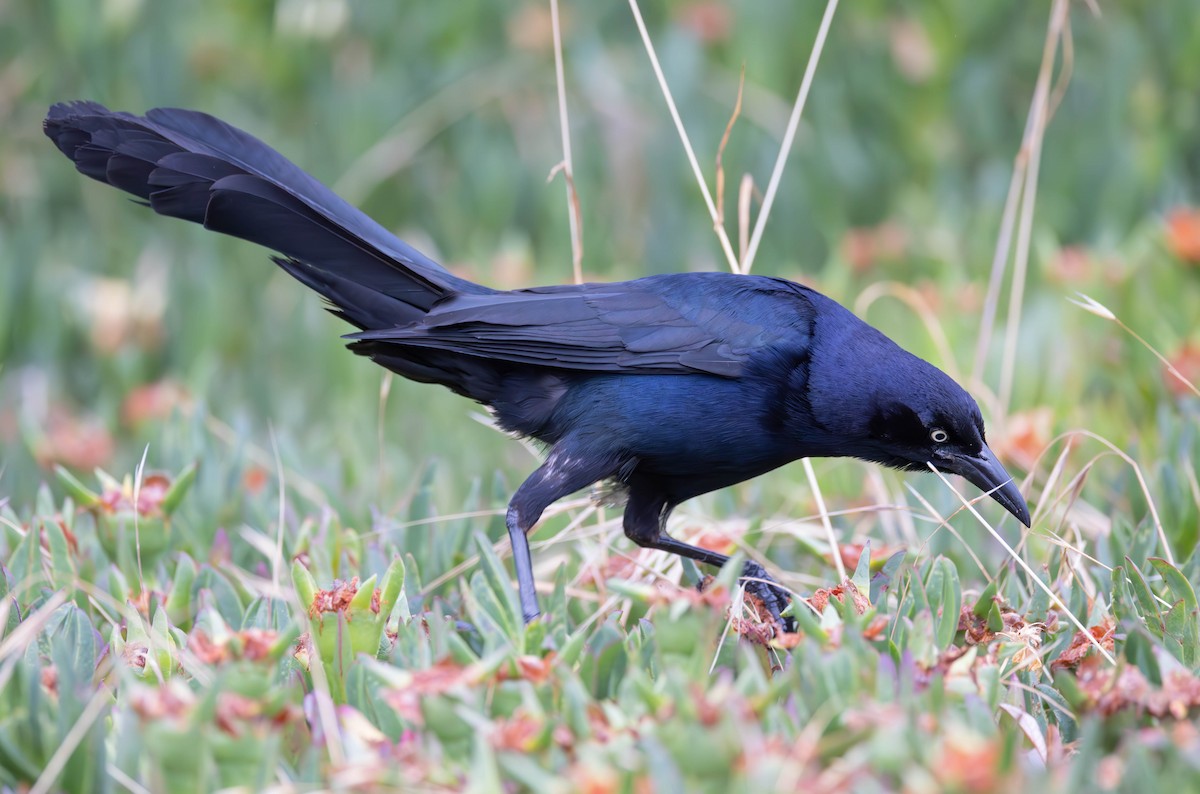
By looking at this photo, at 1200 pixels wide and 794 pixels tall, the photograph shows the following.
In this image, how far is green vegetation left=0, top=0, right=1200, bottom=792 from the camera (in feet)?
7.35

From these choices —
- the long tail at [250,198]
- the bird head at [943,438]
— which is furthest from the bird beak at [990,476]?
the long tail at [250,198]

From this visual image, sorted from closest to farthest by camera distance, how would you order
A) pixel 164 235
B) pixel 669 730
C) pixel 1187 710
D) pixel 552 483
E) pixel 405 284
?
pixel 669 730, pixel 1187 710, pixel 552 483, pixel 405 284, pixel 164 235

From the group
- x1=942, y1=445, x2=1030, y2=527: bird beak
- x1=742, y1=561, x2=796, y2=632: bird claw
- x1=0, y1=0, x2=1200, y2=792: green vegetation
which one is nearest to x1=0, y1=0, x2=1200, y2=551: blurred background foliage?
x1=0, y1=0, x2=1200, y2=792: green vegetation

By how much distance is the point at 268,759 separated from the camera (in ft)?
6.91

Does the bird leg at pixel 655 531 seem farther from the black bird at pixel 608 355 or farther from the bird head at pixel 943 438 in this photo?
the bird head at pixel 943 438

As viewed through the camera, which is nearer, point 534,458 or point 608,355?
point 608,355

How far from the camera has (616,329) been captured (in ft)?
12.1

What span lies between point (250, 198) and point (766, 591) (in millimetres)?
1602

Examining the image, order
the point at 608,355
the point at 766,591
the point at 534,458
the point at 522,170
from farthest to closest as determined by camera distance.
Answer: the point at 522,170 → the point at 534,458 → the point at 608,355 → the point at 766,591

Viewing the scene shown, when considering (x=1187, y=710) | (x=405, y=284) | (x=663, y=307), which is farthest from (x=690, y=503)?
(x=1187, y=710)

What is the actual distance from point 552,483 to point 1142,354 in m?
2.56

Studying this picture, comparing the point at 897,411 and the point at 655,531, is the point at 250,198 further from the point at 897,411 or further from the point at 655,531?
the point at 897,411

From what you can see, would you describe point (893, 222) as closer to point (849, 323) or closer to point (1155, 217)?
point (1155, 217)

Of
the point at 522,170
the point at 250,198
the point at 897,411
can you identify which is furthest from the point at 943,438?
the point at 522,170
